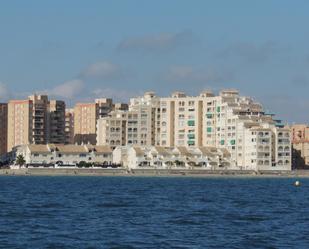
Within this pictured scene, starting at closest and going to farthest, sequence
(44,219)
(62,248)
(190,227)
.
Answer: (62,248) < (190,227) < (44,219)

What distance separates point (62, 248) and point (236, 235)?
Result: 35.7 ft

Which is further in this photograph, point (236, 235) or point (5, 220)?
point (5, 220)

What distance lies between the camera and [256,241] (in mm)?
51250

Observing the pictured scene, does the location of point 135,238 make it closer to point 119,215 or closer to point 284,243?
point 284,243

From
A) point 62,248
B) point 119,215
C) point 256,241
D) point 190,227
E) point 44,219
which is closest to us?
point 62,248

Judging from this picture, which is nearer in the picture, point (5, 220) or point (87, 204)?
point (5, 220)

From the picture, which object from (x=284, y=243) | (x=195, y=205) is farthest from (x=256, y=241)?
(x=195, y=205)

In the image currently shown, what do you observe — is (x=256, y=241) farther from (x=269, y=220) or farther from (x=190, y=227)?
(x=269, y=220)

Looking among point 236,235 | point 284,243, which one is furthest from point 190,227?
point 284,243

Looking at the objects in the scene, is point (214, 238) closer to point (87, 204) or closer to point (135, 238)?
point (135, 238)

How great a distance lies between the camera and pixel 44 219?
205ft

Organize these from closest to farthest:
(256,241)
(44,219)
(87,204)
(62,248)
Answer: (62,248), (256,241), (44,219), (87,204)

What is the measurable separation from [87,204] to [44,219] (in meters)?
18.1

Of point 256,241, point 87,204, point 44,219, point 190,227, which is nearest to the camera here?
point 256,241
